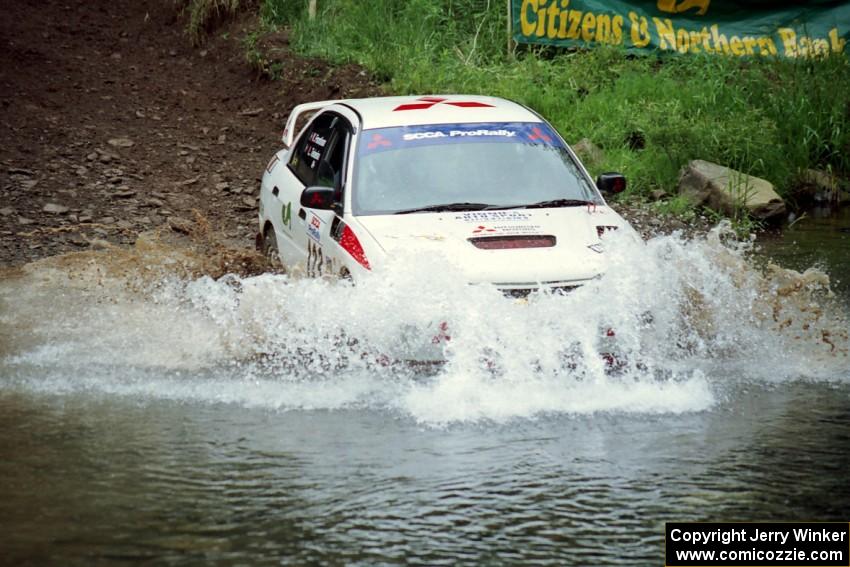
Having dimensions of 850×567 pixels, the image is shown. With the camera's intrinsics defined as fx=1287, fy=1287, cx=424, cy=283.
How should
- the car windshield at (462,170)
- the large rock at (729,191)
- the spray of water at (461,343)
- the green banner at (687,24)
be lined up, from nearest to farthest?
the spray of water at (461,343)
the car windshield at (462,170)
the large rock at (729,191)
the green banner at (687,24)

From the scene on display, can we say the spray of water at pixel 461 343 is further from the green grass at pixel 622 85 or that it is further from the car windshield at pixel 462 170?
the green grass at pixel 622 85

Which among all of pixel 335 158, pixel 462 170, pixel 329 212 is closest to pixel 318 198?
pixel 329 212

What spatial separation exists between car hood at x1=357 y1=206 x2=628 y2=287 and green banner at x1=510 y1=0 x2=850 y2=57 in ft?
29.5

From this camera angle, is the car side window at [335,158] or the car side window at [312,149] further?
the car side window at [312,149]

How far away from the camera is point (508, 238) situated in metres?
7.55

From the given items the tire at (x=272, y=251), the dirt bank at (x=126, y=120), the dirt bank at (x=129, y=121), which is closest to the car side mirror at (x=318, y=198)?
the tire at (x=272, y=251)

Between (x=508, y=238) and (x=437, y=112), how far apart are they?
1646mm

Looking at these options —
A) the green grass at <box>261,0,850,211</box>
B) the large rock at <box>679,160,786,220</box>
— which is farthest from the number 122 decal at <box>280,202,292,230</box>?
the large rock at <box>679,160,786,220</box>

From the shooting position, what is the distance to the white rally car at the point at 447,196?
292 inches

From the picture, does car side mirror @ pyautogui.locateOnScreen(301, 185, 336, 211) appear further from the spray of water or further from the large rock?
the large rock

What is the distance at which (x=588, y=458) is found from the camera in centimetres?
617

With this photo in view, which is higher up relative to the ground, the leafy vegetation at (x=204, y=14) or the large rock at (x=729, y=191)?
the leafy vegetation at (x=204, y=14)

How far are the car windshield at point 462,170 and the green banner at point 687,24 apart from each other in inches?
326

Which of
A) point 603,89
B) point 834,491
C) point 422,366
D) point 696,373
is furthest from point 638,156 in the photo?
point 834,491
